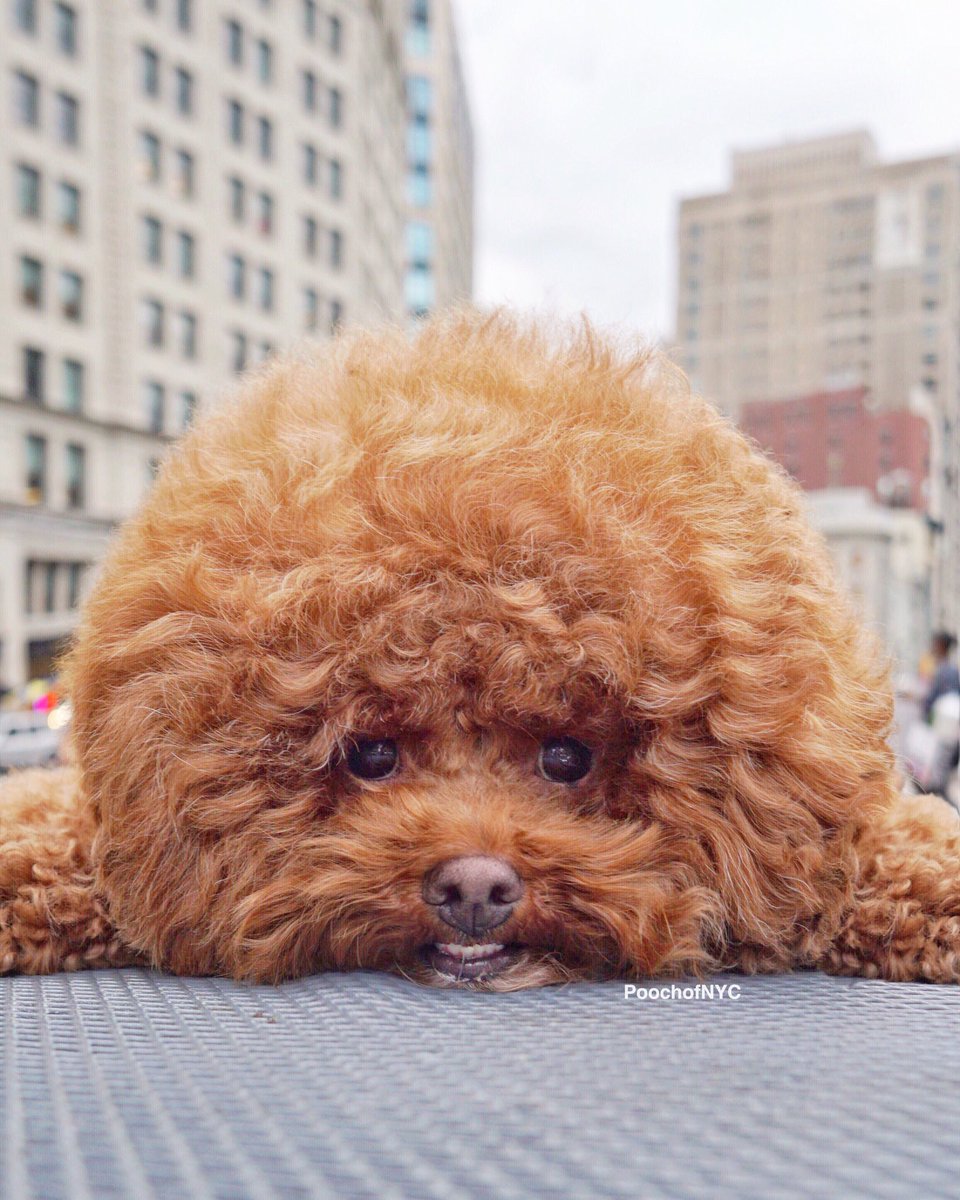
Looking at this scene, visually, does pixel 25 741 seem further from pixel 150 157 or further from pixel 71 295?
pixel 150 157

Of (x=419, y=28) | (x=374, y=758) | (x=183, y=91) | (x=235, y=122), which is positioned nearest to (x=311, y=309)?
(x=235, y=122)

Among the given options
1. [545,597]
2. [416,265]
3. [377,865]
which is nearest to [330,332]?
[545,597]

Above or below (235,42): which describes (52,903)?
below

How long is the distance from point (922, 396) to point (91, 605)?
82.2 meters

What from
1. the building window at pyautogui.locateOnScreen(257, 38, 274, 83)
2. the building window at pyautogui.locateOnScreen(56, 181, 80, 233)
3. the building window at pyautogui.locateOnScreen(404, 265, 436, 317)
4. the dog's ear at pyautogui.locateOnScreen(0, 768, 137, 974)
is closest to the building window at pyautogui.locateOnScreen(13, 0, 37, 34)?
the building window at pyautogui.locateOnScreen(56, 181, 80, 233)

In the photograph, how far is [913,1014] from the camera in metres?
1.19

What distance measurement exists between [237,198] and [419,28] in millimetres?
23720

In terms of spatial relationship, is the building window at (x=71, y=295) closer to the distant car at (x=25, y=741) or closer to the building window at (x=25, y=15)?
the building window at (x=25, y=15)

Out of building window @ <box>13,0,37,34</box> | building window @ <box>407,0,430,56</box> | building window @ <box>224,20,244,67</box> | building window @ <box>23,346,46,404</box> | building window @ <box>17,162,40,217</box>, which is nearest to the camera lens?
building window @ <box>13,0,37,34</box>

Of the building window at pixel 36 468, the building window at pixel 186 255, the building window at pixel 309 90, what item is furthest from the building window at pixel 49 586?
the building window at pixel 309 90

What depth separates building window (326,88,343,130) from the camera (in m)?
35.2

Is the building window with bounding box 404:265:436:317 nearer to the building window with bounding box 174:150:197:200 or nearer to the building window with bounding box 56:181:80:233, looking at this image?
the building window with bounding box 174:150:197:200

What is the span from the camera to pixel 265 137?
109 feet

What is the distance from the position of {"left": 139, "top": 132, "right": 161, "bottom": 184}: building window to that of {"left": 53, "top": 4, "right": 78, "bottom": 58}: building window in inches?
108
